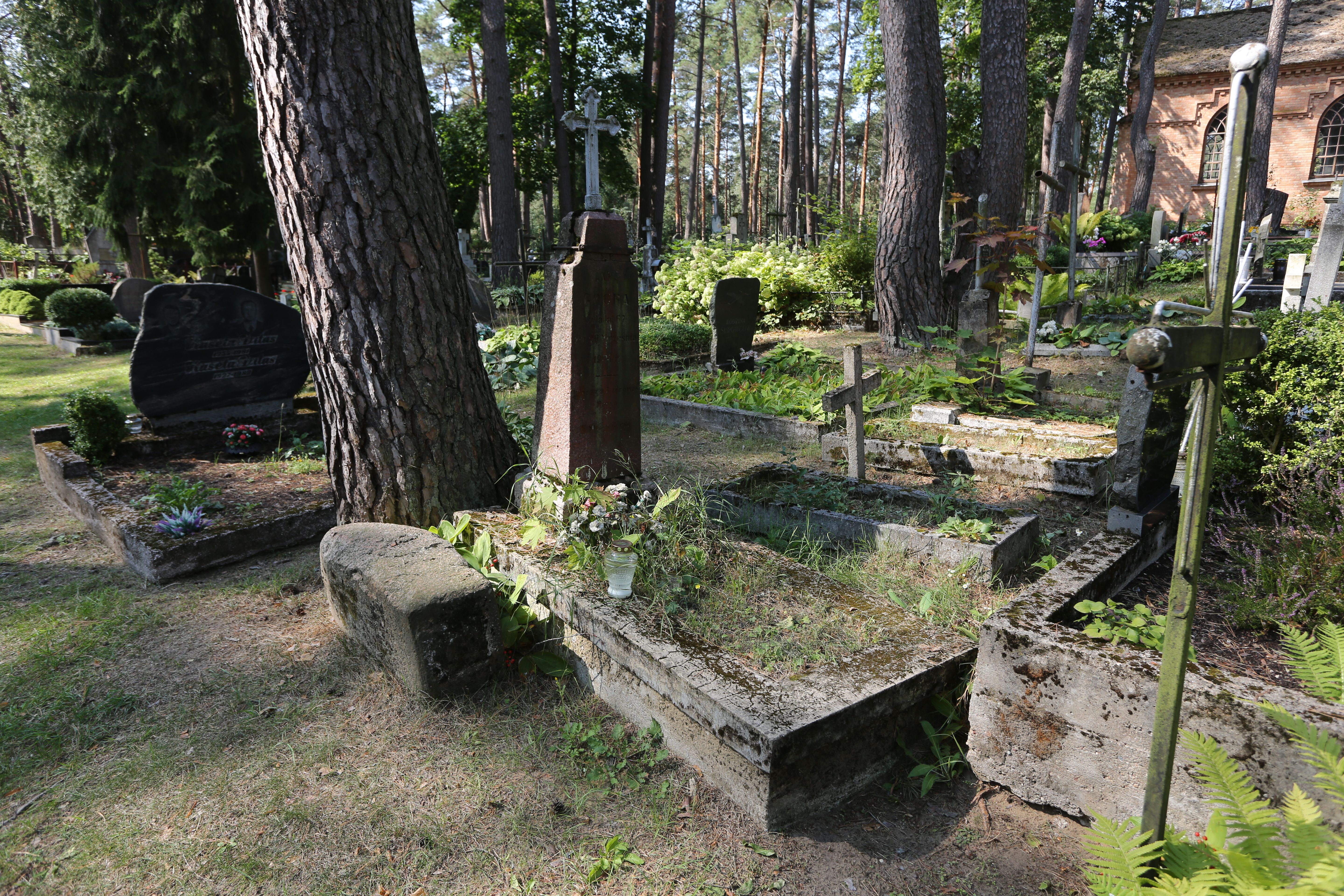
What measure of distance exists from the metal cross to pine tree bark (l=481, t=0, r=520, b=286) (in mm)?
8909

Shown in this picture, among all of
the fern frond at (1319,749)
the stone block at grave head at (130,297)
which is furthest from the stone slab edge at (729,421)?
the stone block at grave head at (130,297)

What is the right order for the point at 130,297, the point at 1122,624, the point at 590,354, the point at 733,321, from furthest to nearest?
1. the point at 130,297
2. the point at 733,321
3. the point at 590,354
4. the point at 1122,624

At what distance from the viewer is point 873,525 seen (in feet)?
13.0

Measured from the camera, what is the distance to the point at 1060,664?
7.66ft

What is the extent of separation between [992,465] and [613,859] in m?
3.74

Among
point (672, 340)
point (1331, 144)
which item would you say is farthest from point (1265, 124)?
point (672, 340)

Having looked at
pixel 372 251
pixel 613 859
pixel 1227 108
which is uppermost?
pixel 1227 108

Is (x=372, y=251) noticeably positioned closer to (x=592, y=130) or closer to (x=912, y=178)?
(x=592, y=130)

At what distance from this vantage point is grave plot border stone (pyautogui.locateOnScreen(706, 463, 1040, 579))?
3.60 metres

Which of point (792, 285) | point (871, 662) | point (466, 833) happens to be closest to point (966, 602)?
point (871, 662)

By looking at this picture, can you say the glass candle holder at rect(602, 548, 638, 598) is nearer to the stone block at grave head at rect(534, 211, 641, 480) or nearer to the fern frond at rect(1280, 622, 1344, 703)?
the stone block at grave head at rect(534, 211, 641, 480)

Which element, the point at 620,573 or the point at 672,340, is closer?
the point at 620,573

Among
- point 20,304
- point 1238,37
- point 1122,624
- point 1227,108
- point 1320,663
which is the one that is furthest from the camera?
point 1238,37

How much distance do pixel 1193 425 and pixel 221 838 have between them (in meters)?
2.92
